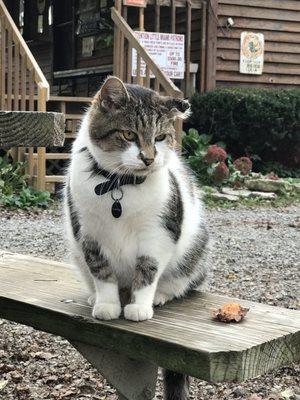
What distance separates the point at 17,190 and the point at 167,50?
3882 mm

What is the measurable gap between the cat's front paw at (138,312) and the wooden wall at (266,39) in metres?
10.3

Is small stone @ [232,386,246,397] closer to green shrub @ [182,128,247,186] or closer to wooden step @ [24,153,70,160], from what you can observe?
wooden step @ [24,153,70,160]

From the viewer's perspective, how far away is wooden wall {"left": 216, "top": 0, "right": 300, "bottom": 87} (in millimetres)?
12172

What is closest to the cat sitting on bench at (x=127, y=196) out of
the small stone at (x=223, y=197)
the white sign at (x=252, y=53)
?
the small stone at (x=223, y=197)

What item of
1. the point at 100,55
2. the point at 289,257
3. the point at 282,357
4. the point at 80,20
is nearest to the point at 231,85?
the point at 100,55

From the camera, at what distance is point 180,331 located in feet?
6.75

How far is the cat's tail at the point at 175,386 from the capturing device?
8.25 feet

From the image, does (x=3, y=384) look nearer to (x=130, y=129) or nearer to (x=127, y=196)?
(x=127, y=196)

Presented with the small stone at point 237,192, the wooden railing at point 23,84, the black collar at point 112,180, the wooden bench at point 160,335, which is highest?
the wooden railing at point 23,84

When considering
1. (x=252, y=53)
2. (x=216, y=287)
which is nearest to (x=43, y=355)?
(x=216, y=287)

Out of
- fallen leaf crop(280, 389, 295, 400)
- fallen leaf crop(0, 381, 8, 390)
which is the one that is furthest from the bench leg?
fallen leaf crop(0, 381, 8, 390)

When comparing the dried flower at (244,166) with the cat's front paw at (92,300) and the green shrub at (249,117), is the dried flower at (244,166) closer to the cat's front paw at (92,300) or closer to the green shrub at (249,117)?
the green shrub at (249,117)

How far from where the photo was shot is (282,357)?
2.02 metres

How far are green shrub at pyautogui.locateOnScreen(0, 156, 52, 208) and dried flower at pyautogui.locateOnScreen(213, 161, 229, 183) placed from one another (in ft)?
8.46
